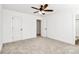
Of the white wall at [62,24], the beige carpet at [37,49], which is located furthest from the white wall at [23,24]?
the white wall at [62,24]

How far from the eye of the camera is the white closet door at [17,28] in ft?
21.6

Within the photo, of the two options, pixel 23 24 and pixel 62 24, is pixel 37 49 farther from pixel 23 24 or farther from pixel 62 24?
pixel 23 24

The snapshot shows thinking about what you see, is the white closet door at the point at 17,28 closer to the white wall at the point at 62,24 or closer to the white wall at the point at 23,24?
the white wall at the point at 23,24

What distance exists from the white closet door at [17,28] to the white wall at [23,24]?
282 mm

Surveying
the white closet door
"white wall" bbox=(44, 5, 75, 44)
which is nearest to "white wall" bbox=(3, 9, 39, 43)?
the white closet door

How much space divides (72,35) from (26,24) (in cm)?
368

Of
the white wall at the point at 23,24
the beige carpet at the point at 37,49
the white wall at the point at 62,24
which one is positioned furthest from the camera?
the white wall at the point at 23,24

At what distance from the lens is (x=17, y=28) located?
6852mm

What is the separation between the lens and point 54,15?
769cm

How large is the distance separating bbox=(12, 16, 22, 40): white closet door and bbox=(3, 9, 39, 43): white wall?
0.28 meters

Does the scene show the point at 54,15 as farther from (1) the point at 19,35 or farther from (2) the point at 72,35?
(1) the point at 19,35

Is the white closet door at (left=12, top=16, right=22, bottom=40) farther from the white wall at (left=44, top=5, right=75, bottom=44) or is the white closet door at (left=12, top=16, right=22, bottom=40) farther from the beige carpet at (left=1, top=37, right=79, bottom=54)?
the white wall at (left=44, top=5, right=75, bottom=44)

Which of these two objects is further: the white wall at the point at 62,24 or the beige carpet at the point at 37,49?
the white wall at the point at 62,24
